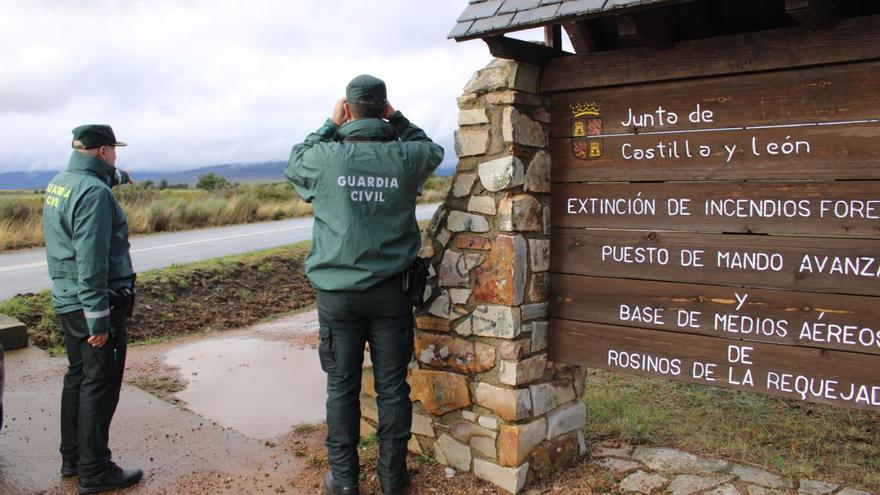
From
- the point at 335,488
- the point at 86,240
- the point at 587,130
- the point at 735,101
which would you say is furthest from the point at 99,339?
the point at 735,101

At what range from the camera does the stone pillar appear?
13.4ft

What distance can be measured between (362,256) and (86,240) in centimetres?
155

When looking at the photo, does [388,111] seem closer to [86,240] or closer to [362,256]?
[362,256]

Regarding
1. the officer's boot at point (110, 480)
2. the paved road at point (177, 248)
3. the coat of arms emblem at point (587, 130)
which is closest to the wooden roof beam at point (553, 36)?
the coat of arms emblem at point (587, 130)

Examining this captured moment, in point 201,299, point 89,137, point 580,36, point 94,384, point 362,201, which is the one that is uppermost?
point 580,36

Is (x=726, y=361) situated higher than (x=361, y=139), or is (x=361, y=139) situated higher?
(x=361, y=139)

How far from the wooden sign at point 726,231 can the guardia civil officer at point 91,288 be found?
8.36 feet

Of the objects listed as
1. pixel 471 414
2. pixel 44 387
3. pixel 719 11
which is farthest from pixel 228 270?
pixel 719 11

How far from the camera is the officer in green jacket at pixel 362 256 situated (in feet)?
12.7

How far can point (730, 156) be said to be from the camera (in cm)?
363

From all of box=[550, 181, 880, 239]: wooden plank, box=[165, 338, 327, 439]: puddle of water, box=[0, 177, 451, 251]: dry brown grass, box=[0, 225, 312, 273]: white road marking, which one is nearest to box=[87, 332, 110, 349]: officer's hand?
box=[165, 338, 327, 439]: puddle of water

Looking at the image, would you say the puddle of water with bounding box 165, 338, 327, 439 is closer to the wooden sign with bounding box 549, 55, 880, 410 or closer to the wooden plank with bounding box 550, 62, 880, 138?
the wooden sign with bounding box 549, 55, 880, 410

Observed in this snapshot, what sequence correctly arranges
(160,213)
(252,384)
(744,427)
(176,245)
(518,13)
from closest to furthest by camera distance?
(518,13), (744,427), (252,384), (176,245), (160,213)

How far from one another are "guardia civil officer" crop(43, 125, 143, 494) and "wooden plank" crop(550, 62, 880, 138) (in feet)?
8.65
